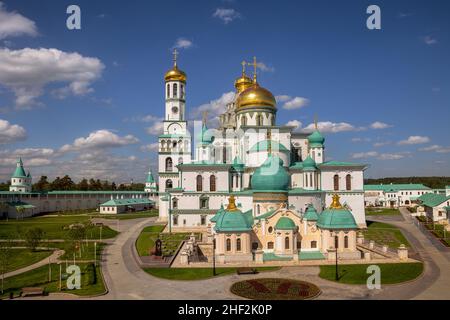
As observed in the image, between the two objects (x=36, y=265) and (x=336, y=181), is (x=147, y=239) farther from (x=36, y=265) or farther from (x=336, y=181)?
(x=336, y=181)

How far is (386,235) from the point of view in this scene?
143 ft

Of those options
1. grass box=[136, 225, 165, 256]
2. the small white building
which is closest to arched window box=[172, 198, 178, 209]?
grass box=[136, 225, 165, 256]

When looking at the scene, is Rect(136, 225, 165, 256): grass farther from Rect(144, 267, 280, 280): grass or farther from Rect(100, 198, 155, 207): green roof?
Rect(100, 198, 155, 207): green roof

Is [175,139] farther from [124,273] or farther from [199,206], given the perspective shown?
[124,273]

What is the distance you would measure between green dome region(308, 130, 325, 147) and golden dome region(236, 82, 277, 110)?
6.62 metres

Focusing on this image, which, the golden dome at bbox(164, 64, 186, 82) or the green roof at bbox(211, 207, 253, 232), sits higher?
the golden dome at bbox(164, 64, 186, 82)

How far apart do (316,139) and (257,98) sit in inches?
385

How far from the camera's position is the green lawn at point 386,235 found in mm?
39469

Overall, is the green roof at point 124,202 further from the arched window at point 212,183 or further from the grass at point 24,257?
the grass at point 24,257

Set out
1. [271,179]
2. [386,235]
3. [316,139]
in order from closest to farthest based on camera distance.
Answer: [271,179], [386,235], [316,139]

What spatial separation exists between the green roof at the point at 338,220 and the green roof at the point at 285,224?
2.59m

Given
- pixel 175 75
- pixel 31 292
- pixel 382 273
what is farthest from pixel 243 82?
pixel 31 292

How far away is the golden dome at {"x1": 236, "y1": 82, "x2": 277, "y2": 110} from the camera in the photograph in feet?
172
